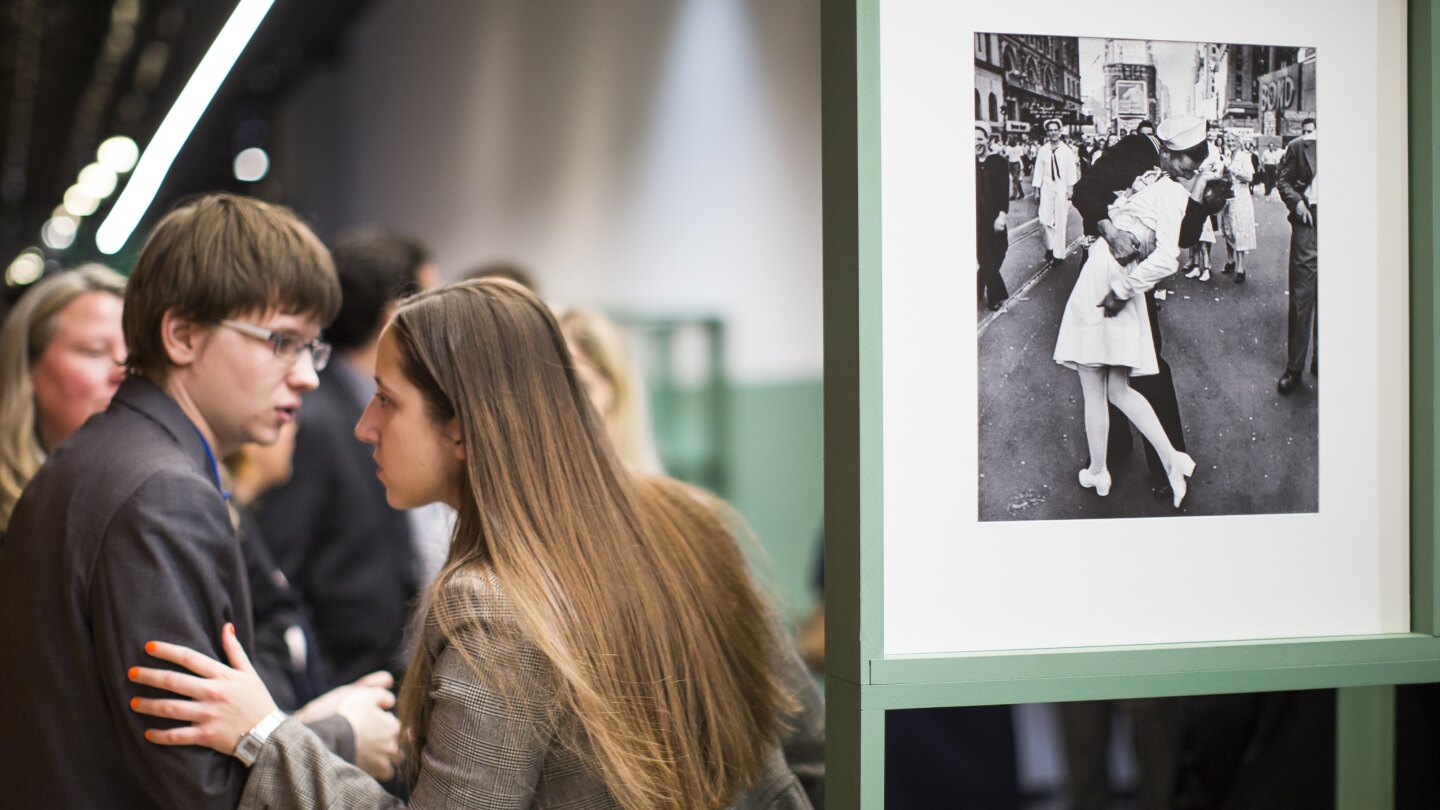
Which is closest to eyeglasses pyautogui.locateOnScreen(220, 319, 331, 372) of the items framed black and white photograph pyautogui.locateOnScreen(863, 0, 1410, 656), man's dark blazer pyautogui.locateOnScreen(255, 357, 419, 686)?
framed black and white photograph pyautogui.locateOnScreen(863, 0, 1410, 656)

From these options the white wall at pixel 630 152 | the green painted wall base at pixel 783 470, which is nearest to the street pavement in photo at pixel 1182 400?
the white wall at pixel 630 152

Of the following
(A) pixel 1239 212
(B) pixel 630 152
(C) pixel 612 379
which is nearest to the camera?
(A) pixel 1239 212

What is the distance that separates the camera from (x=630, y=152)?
21.5 ft

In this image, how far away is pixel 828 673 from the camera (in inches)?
49.5

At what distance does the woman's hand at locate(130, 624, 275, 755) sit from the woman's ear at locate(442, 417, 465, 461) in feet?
1.31

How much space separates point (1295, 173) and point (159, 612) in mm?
1478

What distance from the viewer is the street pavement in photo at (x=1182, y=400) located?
48.6 inches

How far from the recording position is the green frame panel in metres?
1.19

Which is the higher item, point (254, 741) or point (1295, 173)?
point (1295, 173)

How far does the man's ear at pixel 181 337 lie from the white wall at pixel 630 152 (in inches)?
151

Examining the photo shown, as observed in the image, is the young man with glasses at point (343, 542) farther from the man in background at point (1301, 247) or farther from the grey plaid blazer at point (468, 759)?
the man in background at point (1301, 247)

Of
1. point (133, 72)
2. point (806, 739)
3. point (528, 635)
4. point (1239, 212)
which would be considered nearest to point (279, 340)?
point (528, 635)

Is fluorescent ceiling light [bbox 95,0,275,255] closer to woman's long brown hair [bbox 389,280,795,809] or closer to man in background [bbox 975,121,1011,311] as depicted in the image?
woman's long brown hair [bbox 389,280,795,809]

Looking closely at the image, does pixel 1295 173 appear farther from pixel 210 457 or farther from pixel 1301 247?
A: pixel 210 457
